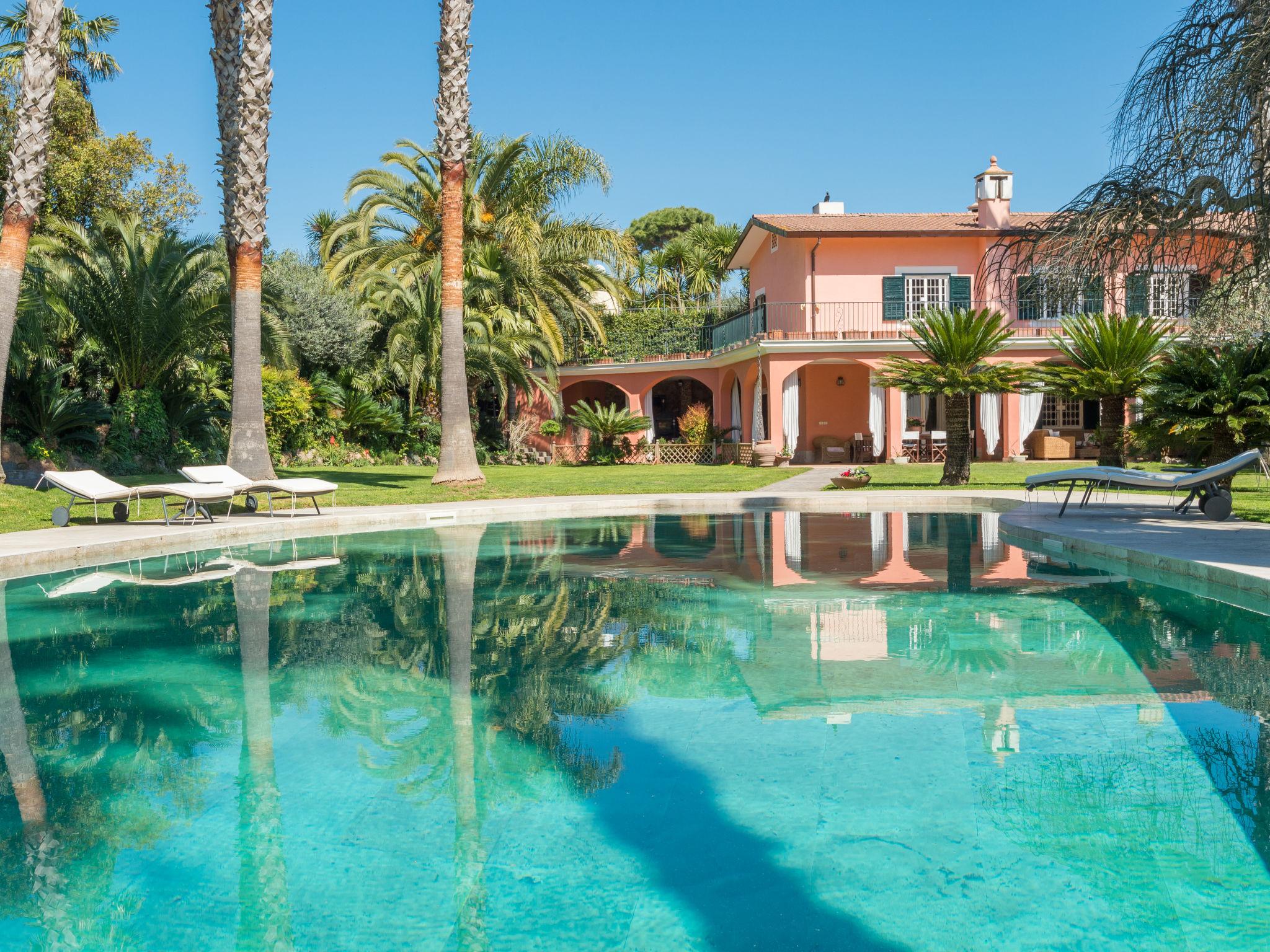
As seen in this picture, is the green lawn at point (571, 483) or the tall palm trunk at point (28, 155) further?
the tall palm trunk at point (28, 155)

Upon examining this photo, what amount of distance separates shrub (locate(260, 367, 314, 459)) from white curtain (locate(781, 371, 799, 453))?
12494mm

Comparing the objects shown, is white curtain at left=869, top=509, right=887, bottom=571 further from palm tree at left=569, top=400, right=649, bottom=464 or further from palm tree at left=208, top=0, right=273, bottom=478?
palm tree at left=569, top=400, right=649, bottom=464

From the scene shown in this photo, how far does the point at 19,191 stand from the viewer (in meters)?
14.4

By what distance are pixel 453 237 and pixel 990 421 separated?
1606 centimetres

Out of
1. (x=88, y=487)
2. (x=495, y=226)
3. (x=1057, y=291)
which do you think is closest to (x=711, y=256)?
(x=495, y=226)

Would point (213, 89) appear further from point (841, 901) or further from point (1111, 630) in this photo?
point (841, 901)

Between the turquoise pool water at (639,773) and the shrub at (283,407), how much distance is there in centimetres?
1812

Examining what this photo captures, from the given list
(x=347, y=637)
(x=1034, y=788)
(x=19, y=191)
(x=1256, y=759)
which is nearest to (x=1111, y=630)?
(x=1256, y=759)

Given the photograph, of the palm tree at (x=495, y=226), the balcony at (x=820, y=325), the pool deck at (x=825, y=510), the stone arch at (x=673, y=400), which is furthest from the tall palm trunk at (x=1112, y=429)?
the stone arch at (x=673, y=400)

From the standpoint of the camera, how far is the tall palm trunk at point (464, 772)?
10.1ft

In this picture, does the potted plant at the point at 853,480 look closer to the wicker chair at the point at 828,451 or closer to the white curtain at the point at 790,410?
the white curtain at the point at 790,410

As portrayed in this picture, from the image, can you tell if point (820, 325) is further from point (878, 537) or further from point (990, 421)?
point (878, 537)

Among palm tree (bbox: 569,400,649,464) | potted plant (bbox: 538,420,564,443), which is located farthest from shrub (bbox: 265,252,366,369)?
palm tree (bbox: 569,400,649,464)

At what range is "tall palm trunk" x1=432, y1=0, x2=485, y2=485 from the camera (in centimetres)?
1789
